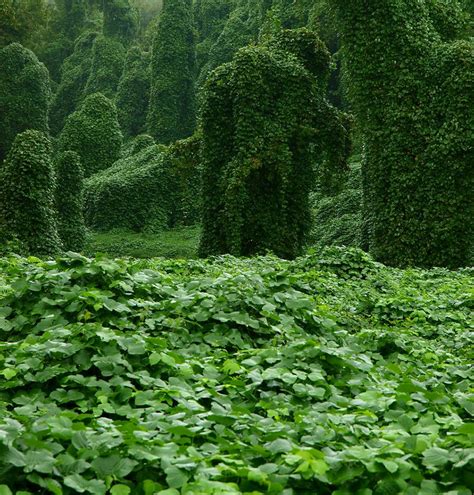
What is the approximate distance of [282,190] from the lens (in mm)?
13312

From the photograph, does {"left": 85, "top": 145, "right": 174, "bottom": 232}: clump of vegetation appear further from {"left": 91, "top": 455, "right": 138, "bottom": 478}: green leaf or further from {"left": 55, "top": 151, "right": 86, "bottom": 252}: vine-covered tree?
{"left": 91, "top": 455, "right": 138, "bottom": 478}: green leaf

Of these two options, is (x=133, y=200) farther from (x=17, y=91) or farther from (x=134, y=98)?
(x=134, y=98)

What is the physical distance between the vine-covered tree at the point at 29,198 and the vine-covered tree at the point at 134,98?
21.5 meters

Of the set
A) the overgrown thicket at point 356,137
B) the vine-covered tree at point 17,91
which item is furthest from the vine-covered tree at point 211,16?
the overgrown thicket at point 356,137

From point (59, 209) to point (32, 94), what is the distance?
1437 centimetres

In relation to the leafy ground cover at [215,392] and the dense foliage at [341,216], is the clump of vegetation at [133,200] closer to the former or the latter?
the dense foliage at [341,216]

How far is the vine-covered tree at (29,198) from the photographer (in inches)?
606

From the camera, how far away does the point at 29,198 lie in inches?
611

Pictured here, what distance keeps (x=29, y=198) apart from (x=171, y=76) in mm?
19035

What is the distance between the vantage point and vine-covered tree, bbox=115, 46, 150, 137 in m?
37.3

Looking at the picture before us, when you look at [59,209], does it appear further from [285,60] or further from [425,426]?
[425,426]

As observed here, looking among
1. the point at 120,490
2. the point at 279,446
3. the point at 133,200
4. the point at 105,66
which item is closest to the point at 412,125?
the point at 279,446

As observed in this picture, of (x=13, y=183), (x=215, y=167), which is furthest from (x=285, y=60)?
(x=13, y=183)

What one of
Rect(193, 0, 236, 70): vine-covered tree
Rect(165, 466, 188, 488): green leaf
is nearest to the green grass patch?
Rect(165, 466, 188, 488): green leaf
